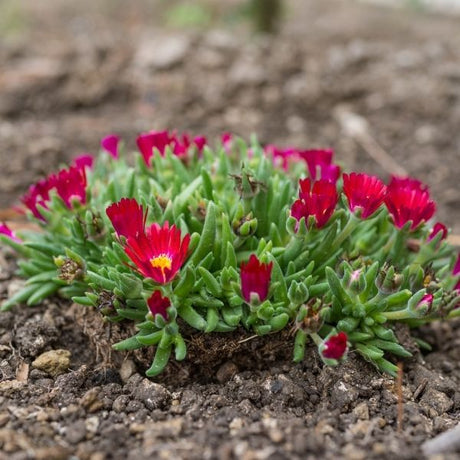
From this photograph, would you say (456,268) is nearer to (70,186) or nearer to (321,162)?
(321,162)

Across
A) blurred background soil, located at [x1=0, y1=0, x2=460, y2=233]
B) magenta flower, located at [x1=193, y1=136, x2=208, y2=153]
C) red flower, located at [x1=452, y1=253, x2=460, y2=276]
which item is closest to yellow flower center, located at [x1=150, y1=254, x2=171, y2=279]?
magenta flower, located at [x1=193, y1=136, x2=208, y2=153]

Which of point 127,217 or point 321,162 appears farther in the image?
point 321,162

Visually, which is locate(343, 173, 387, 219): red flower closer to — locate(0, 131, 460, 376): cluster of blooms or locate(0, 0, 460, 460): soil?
locate(0, 131, 460, 376): cluster of blooms

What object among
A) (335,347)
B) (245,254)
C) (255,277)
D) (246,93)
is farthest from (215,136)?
(335,347)

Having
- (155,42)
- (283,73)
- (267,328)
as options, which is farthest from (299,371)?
(155,42)

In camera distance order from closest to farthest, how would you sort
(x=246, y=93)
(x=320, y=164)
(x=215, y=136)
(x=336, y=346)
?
1. (x=336, y=346)
2. (x=320, y=164)
3. (x=215, y=136)
4. (x=246, y=93)
